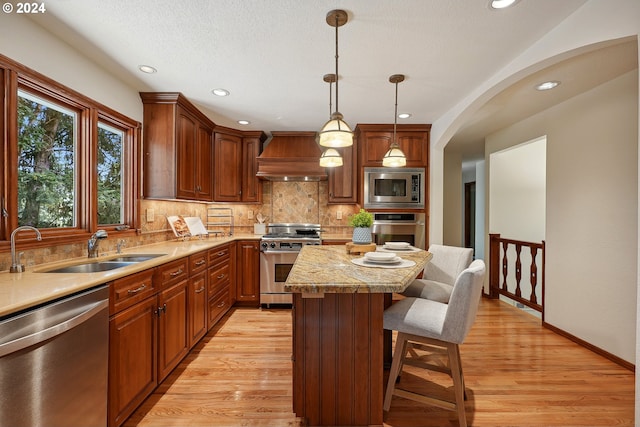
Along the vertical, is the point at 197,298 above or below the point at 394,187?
below

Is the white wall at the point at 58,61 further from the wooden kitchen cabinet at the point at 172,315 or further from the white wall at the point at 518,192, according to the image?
the white wall at the point at 518,192

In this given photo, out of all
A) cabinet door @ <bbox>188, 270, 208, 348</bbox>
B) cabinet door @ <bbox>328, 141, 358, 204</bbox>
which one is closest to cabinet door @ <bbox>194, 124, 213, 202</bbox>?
cabinet door @ <bbox>188, 270, 208, 348</bbox>

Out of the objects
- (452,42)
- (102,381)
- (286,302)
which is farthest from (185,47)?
(286,302)

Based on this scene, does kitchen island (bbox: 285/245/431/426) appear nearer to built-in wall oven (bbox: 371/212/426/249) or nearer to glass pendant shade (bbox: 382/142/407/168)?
glass pendant shade (bbox: 382/142/407/168)

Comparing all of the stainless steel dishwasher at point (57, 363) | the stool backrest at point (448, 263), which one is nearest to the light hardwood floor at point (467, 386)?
the stainless steel dishwasher at point (57, 363)

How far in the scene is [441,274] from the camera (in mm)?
2258

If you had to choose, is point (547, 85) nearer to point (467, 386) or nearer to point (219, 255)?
point (467, 386)

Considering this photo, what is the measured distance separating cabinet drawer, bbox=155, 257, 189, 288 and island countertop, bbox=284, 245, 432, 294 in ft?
3.24

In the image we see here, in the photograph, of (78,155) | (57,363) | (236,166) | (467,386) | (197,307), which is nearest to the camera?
(57,363)

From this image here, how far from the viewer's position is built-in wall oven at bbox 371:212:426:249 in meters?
3.67

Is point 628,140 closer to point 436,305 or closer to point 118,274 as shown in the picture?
point 436,305

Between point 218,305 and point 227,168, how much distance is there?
Result: 1849 mm

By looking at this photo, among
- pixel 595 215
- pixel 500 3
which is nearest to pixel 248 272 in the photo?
pixel 500 3

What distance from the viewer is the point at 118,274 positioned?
1.50 m
